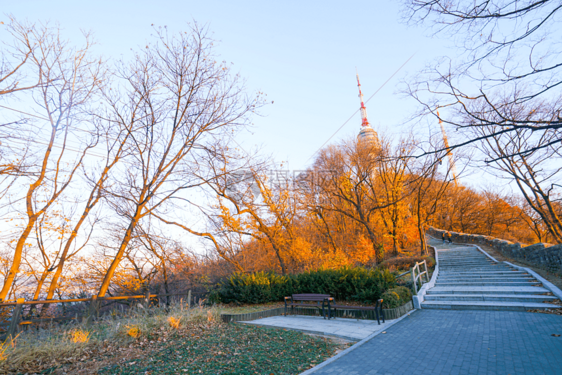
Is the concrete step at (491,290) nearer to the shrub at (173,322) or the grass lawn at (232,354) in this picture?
the grass lawn at (232,354)

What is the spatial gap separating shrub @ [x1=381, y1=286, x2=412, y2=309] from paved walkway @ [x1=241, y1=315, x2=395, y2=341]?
682mm

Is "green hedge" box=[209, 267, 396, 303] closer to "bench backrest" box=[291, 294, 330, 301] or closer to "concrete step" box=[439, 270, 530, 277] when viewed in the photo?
"bench backrest" box=[291, 294, 330, 301]

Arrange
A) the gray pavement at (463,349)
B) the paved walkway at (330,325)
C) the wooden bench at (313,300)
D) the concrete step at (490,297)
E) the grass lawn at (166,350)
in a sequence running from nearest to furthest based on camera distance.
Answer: the gray pavement at (463,349), the grass lawn at (166,350), the paved walkway at (330,325), the concrete step at (490,297), the wooden bench at (313,300)

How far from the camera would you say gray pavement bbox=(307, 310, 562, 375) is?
15.5 feet

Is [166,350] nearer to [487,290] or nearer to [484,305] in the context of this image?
[484,305]

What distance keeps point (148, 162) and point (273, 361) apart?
8.92 metres

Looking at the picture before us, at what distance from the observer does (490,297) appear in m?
10.2

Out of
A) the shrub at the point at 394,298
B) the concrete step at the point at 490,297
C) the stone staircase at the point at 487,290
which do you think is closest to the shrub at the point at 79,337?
the shrub at the point at 394,298

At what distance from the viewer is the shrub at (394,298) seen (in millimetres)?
9031

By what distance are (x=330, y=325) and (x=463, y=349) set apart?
11.7ft

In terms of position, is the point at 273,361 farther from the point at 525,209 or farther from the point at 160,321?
the point at 525,209

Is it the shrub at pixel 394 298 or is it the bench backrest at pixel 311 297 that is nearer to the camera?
the shrub at pixel 394 298

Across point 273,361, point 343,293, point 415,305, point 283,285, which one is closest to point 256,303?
Result: point 283,285

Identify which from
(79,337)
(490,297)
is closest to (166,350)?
(79,337)
